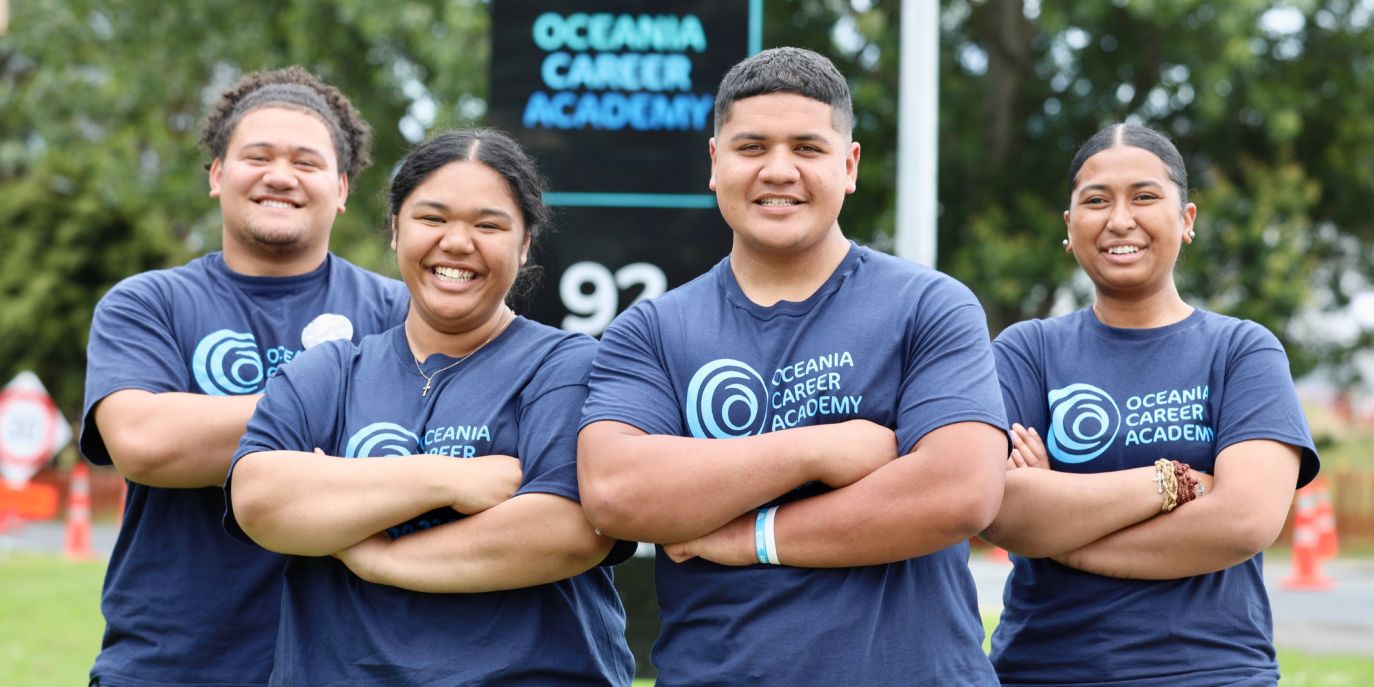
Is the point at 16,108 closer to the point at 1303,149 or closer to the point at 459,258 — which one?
the point at 1303,149

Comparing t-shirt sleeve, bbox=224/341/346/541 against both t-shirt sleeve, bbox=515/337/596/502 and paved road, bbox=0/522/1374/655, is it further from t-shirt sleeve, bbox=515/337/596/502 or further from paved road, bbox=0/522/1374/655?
paved road, bbox=0/522/1374/655

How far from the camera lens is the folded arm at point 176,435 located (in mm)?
3031

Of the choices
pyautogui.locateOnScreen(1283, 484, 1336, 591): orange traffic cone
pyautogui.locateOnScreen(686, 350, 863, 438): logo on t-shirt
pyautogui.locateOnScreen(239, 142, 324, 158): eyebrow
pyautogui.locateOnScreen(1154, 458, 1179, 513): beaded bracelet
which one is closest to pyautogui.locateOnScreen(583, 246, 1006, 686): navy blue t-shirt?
pyautogui.locateOnScreen(686, 350, 863, 438): logo on t-shirt

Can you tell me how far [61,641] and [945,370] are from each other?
8111mm

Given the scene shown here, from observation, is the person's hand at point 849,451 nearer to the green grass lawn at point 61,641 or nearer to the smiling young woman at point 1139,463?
the smiling young woman at point 1139,463

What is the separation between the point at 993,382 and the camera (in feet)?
8.50

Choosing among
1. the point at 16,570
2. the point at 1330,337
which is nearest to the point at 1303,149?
the point at 1330,337

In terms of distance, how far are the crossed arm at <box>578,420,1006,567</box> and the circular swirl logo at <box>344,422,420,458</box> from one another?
38 centimetres

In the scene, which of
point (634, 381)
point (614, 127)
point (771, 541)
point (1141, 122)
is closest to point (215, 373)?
point (634, 381)

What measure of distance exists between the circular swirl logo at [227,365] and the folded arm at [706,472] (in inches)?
42.8

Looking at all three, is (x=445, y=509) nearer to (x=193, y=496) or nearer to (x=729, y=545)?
(x=729, y=545)

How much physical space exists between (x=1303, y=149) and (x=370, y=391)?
1486 cm

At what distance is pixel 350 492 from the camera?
2623 mm

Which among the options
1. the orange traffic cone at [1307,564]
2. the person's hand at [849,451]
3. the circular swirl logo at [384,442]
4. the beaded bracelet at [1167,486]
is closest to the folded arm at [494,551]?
the circular swirl logo at [384,442]
